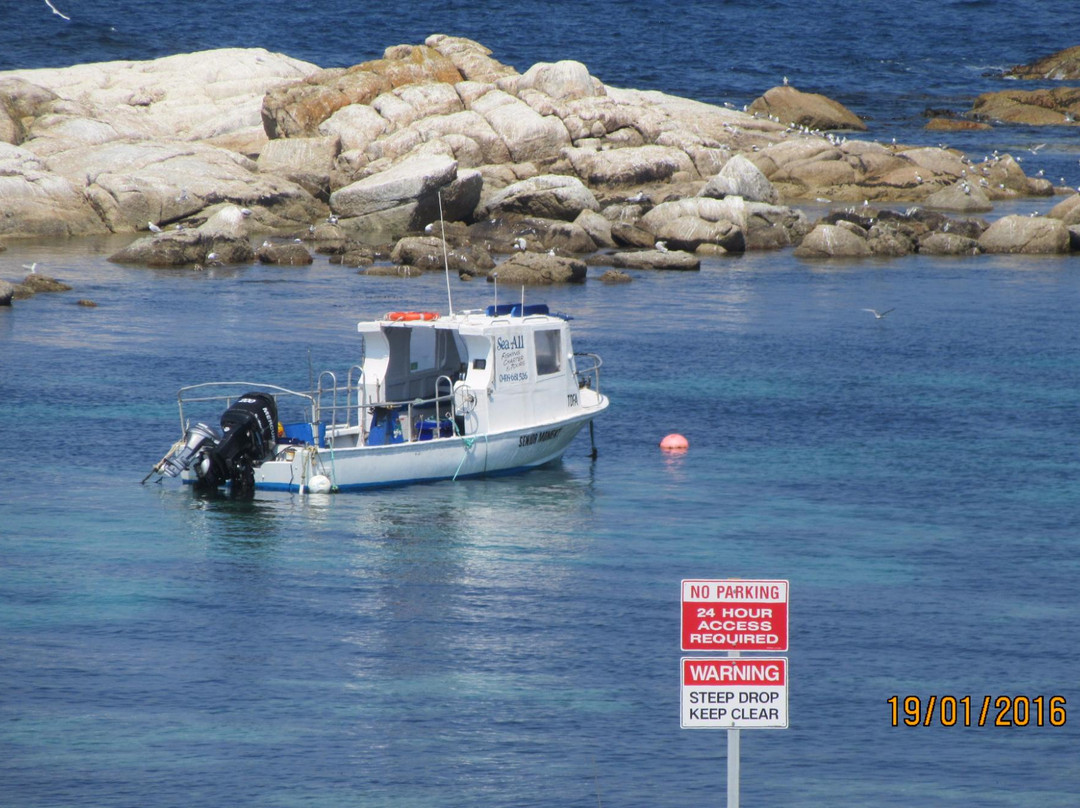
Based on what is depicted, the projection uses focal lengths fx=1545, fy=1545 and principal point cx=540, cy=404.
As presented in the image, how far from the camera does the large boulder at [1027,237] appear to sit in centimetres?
6588

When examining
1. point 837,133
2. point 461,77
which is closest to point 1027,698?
point 461,77

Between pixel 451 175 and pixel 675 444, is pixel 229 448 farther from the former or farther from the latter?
pixel 451 175

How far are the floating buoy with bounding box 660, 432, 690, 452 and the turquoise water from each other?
40cm

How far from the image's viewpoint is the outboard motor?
2900cm

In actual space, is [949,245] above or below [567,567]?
above

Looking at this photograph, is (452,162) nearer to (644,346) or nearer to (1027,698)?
(644,346)

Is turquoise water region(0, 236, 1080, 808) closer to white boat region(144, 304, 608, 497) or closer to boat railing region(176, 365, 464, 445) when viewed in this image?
white boat region(144, 304, 608, 497)

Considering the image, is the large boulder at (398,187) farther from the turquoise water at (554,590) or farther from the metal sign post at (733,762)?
the metal sign post at (733,762)

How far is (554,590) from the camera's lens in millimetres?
24500

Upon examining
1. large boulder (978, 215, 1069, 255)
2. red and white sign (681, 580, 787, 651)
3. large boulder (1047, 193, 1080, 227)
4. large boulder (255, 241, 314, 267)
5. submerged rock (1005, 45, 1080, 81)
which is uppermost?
submerged rock (1005, 45, 1080, 81)

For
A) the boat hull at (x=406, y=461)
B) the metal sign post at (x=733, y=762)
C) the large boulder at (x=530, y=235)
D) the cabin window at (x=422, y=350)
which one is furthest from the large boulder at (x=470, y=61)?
the metal sign post at (x=733, y=762)

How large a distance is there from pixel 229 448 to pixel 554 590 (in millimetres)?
7838

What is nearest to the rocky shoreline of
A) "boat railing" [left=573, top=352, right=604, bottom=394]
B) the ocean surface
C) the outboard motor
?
the ocean surface
